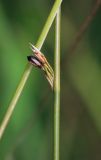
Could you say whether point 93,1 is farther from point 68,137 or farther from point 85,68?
point 68,137

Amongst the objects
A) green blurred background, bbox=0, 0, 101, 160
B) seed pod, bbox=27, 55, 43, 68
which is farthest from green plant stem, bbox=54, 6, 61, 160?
green blurred background, bbox=0, 0, 101, 160

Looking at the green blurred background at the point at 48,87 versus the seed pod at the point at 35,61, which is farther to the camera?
the green blurred background at the point at 48,87

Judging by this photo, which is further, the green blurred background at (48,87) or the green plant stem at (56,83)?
the green blurred background at (48,87)

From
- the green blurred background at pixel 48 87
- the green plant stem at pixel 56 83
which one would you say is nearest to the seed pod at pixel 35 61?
the green plant stem at pixel 56 83

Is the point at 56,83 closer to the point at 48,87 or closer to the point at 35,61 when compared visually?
the point at 35,61

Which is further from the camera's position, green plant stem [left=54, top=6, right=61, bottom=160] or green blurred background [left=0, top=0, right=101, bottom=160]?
green blurred background [left=0, top=0, right=101, bottom=160]

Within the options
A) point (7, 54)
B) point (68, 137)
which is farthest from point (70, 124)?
point (7, 54)

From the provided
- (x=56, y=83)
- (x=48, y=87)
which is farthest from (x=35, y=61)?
(x=48, y=87)

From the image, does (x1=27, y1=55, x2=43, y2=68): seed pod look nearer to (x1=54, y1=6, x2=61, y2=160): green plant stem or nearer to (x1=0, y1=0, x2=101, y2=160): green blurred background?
(x1=54, y1=6, x2=61, y2=160): green plant stem

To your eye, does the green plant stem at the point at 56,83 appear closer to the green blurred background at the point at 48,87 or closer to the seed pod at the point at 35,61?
the seed pod at the point at 35,61
